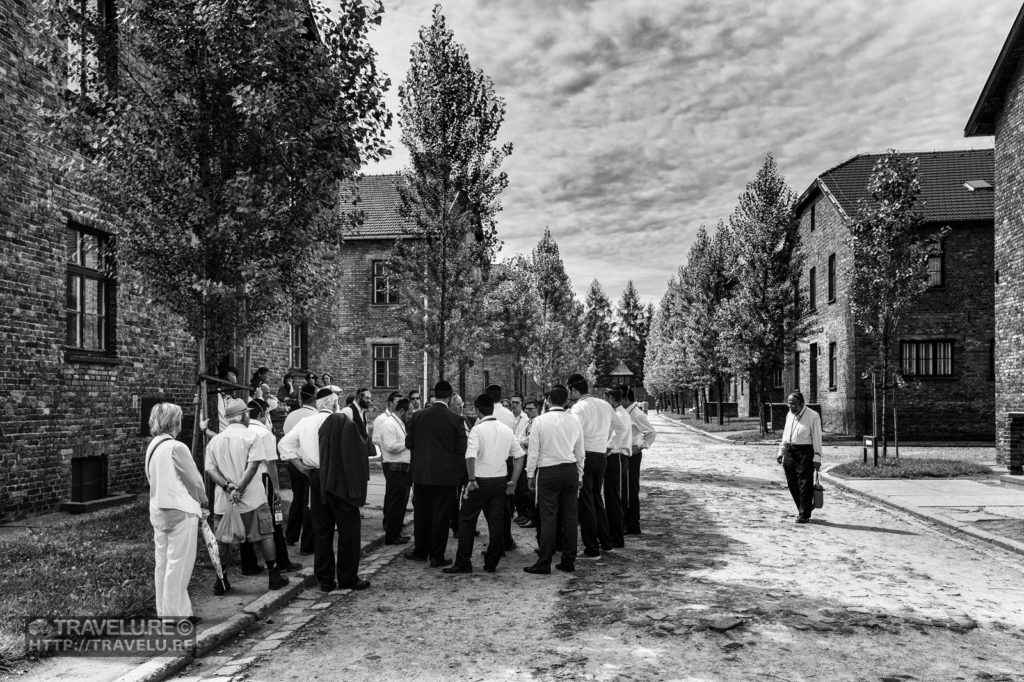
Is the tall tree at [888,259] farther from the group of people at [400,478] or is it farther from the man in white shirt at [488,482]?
the man in white shirt at [488,482]

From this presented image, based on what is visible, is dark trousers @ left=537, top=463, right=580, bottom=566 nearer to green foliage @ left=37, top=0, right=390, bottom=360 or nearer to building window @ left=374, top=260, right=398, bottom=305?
green foliage @ left=37, top=0, right=390, bottom=360

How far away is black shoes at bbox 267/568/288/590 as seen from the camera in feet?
23.5

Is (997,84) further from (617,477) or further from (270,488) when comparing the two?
(270,488)

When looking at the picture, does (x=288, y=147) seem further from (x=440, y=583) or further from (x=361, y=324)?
(x=361, y=324)

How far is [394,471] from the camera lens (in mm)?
9727

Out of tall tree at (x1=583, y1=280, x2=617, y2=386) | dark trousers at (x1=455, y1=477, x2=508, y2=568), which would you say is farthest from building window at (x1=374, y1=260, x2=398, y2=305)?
tall tree at (x1=583, y1=280, x2=617, y2=386)

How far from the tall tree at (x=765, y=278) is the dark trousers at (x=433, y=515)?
74.7ft

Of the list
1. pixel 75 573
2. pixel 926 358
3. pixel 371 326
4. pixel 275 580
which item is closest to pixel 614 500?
pixel 275 580

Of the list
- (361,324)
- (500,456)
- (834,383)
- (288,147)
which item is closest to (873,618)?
(500,456)

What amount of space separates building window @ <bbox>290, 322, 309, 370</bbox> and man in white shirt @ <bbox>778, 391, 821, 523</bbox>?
13.1 metres

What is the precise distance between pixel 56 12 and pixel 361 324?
25796 mm

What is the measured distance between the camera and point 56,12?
759 cm

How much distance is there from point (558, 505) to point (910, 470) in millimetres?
11663

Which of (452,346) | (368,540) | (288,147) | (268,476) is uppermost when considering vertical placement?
(288,147)
